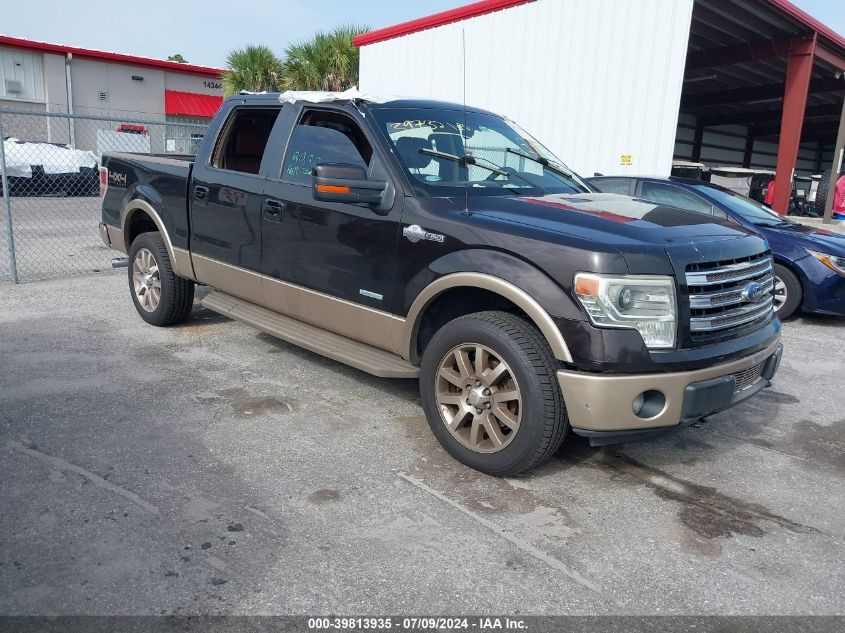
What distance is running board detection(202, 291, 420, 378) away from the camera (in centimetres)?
405

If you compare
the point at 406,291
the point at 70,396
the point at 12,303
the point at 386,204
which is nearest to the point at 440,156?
the point at 386,204

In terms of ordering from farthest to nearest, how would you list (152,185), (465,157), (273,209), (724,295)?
(152,185) < (273,209) < (465,157) < (724,295)

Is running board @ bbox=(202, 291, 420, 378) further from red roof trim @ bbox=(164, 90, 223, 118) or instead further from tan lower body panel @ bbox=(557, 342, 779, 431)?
red roof trim @ bbox=(164, 90, 223, 118)

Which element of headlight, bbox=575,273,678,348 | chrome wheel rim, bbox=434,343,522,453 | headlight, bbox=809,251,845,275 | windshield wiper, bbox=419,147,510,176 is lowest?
Answer: chrome wheel rim, bbox=434,343,522,453

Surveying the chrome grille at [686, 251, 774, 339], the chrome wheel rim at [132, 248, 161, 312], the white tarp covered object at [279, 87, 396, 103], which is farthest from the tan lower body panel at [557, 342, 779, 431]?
the chrome wheel rim at [132, 248, 161, 312]

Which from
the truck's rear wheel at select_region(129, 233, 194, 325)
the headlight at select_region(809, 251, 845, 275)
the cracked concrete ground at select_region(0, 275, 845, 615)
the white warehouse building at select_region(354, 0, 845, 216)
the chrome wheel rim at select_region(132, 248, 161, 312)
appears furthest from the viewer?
the white warehouse building at select_region(354, 0, 845, 216)

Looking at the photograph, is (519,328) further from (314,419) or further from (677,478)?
(314,419)

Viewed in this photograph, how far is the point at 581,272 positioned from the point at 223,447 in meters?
2.18

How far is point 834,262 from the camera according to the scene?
718 centimetres

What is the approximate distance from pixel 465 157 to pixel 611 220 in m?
1.09

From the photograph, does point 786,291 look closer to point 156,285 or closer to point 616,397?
point 616,397

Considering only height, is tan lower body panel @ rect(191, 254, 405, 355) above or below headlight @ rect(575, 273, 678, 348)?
below

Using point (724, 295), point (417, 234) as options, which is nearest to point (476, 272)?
point (417, 234)

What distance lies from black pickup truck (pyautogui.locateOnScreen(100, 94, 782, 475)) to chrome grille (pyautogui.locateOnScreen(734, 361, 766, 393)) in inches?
0.6
